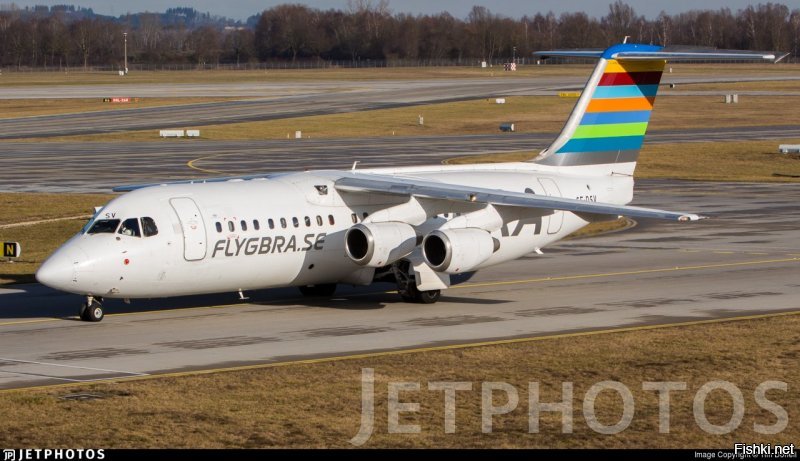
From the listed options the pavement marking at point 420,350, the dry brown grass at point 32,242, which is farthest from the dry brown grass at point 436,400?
the dry brown grass at point 32,242

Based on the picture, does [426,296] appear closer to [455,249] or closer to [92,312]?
[455,249]

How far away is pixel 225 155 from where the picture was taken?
75375 mm

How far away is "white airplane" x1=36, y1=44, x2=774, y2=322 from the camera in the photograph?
26.5 meters

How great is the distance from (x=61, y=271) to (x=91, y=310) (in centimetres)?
176

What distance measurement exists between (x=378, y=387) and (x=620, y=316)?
28.9ft

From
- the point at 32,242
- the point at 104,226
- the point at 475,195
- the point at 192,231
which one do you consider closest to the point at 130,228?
the point at 104,226

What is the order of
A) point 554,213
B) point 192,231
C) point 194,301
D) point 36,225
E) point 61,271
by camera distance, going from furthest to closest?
point 36,225, point 554,213, point 194,301, point 192,231, point 61,271

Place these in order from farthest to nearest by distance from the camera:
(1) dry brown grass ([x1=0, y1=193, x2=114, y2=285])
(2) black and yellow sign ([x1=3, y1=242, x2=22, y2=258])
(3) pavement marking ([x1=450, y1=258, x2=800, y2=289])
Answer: (1) dry brown grass ([x1=0, y1=193, x2=114, y2=285]) < (2) black and yellow sign ([x1=3, y1=242, x2=22, y2=258]) < (3) pavement marking ([x1=450, y1=258, x2=800, y2=289])

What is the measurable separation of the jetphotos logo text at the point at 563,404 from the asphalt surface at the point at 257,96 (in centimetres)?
7467

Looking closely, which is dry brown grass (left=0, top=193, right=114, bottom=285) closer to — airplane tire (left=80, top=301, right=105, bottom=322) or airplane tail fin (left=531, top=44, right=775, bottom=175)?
airplane tire (left=80, top=301, right=105, bottom=322)

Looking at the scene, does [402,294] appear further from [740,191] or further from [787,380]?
[740,191]

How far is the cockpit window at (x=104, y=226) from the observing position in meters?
26.6

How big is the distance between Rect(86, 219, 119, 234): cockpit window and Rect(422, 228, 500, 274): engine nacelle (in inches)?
268

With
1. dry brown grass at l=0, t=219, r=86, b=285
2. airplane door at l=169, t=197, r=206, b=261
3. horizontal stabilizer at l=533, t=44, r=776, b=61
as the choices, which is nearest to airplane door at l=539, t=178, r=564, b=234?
horizontal stabilizer at l=533, t=44, r=776, b=61
